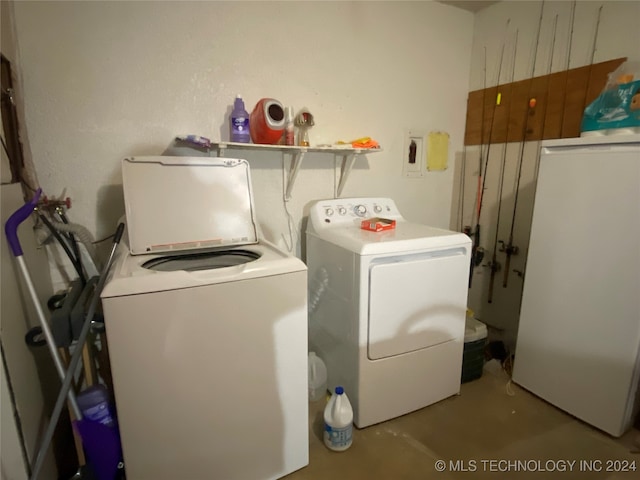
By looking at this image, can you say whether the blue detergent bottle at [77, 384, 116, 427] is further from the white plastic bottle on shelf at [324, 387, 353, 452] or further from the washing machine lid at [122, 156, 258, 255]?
the white plastic bottle on shelf at [324, 387, 353, 452]

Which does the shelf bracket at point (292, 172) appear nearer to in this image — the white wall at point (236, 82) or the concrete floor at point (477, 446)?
the white wall at point (236, 82)

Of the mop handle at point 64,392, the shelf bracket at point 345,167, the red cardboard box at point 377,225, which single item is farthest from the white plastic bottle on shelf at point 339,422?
the shelf bracket at point 345,167

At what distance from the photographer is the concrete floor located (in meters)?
1.40

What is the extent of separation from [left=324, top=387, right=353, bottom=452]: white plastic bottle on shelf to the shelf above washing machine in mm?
1170

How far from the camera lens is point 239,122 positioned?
1698mm

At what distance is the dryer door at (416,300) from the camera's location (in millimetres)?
1500

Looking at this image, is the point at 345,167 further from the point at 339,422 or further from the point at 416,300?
the point at 339,422

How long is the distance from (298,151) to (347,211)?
1.49ft

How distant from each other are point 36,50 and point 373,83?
5.77ft

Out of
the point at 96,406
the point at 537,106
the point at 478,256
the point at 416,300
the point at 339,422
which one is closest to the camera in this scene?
the point at 96,406

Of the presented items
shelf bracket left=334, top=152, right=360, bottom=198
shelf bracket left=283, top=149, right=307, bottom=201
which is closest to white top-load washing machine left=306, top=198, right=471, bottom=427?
shelf bracket left=283, top=149, right=307, bottom=201

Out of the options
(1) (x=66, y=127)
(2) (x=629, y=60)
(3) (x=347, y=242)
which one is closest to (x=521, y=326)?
(3) (x=347, y=242)

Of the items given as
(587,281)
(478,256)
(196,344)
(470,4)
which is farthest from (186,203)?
(470,4)

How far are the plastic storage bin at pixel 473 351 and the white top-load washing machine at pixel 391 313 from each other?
0.54ft
